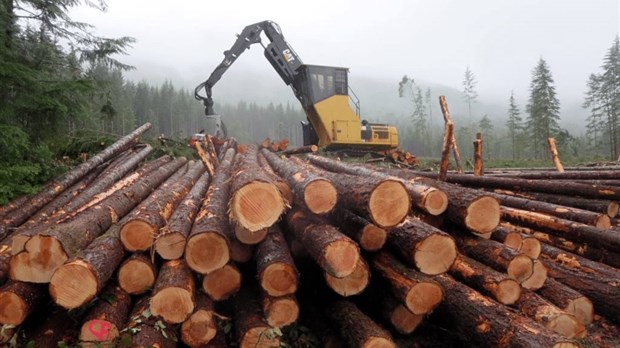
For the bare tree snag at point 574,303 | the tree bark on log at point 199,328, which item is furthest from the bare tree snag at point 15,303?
the bare tree snag at point 574,303

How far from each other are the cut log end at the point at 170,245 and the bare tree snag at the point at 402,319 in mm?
2011

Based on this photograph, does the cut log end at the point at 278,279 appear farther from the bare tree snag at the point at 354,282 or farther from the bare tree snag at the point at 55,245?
the bare tree snag at the point at 55,245

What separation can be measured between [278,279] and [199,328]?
75 cm

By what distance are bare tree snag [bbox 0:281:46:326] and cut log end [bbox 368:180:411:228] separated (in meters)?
2.92

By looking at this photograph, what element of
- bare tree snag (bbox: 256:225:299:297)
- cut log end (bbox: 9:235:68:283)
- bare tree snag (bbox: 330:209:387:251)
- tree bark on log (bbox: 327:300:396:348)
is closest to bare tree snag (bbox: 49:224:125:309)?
cut log end (bbox: 9:235:68:283)

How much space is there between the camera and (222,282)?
141 inches

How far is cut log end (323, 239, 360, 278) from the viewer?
320 cm

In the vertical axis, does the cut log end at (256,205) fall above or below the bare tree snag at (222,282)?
above

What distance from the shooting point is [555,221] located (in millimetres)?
5344

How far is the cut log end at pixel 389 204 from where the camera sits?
335 centimetres

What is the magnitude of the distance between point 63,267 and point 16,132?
447 centimetres

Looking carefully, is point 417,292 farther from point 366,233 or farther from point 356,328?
point 366,233

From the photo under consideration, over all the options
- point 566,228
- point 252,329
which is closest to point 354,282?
point 252,329

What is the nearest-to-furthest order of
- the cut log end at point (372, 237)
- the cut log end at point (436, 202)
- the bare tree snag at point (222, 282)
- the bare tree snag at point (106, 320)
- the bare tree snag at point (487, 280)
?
the bare tree snag at point (106, 320) < the bare tree snag at point (487, 280) < the bare tree snag at point (222, 282) < the cut log end at point (372, 237) < the cut log end at point (436, 202)
